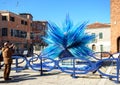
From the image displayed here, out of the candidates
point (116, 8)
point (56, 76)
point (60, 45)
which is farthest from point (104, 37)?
point (56, 76)

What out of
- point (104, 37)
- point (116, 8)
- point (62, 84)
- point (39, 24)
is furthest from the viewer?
point (39, 24)

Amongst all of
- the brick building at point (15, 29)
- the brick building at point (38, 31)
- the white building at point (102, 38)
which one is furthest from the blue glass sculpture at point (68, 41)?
the brick building at point (38, 31)

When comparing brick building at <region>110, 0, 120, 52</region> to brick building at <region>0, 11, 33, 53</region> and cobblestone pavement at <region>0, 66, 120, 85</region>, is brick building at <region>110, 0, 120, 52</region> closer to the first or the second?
brick building at <region>0, 11, 33, 53</region>

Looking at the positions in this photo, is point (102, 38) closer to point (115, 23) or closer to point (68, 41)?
point (115, 23)

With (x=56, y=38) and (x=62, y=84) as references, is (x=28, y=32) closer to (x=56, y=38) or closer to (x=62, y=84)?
(x=56, y=38)

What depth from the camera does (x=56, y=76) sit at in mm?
15539

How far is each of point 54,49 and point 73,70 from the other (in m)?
6.05

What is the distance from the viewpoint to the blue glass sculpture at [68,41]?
20.8m

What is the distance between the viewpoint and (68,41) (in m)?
A: 20.8

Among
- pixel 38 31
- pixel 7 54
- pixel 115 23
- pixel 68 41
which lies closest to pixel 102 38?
pixel 115 23

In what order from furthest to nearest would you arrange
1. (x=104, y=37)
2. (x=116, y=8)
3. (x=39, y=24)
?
(x=39, y=24)
(x=104, y=37)
(x=116, y=8)

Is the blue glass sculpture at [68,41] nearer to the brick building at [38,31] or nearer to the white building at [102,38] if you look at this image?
the white building at [102,38]

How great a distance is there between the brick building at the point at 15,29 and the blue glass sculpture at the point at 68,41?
3898 centimetres

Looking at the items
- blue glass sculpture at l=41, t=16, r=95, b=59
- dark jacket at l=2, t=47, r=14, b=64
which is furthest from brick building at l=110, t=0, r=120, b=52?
dark jacket at l=2, t=47, r=14, b=64
